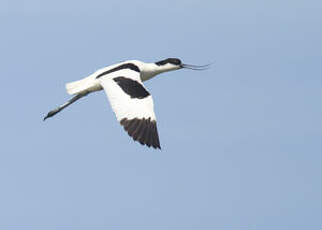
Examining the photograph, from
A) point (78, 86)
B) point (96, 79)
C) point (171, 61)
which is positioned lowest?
point (171, 61)

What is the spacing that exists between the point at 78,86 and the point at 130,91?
96.8 inches

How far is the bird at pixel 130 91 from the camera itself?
27.5 m

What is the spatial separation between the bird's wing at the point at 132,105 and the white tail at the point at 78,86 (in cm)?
47

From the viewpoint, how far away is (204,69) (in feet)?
116

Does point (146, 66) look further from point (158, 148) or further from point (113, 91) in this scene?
point (158, 148)

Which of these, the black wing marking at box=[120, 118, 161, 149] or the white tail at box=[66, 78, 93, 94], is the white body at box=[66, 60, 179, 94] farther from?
the black wing marking at box=[120, 118, 161, 149]

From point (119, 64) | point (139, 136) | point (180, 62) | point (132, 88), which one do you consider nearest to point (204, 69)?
point (180, 62)

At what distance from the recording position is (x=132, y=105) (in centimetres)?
2850

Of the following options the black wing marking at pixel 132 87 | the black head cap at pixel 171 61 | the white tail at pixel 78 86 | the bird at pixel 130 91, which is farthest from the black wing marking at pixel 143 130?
the black head cap at pixel 171 61

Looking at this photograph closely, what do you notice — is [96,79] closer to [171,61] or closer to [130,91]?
[130,91]

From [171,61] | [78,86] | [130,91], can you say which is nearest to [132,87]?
[130,91]

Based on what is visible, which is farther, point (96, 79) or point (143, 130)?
point (96, 79)

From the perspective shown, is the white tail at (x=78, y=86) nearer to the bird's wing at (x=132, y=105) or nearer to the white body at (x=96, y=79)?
the white body at (x=96, y=79)

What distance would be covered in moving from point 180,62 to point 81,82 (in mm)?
4263
